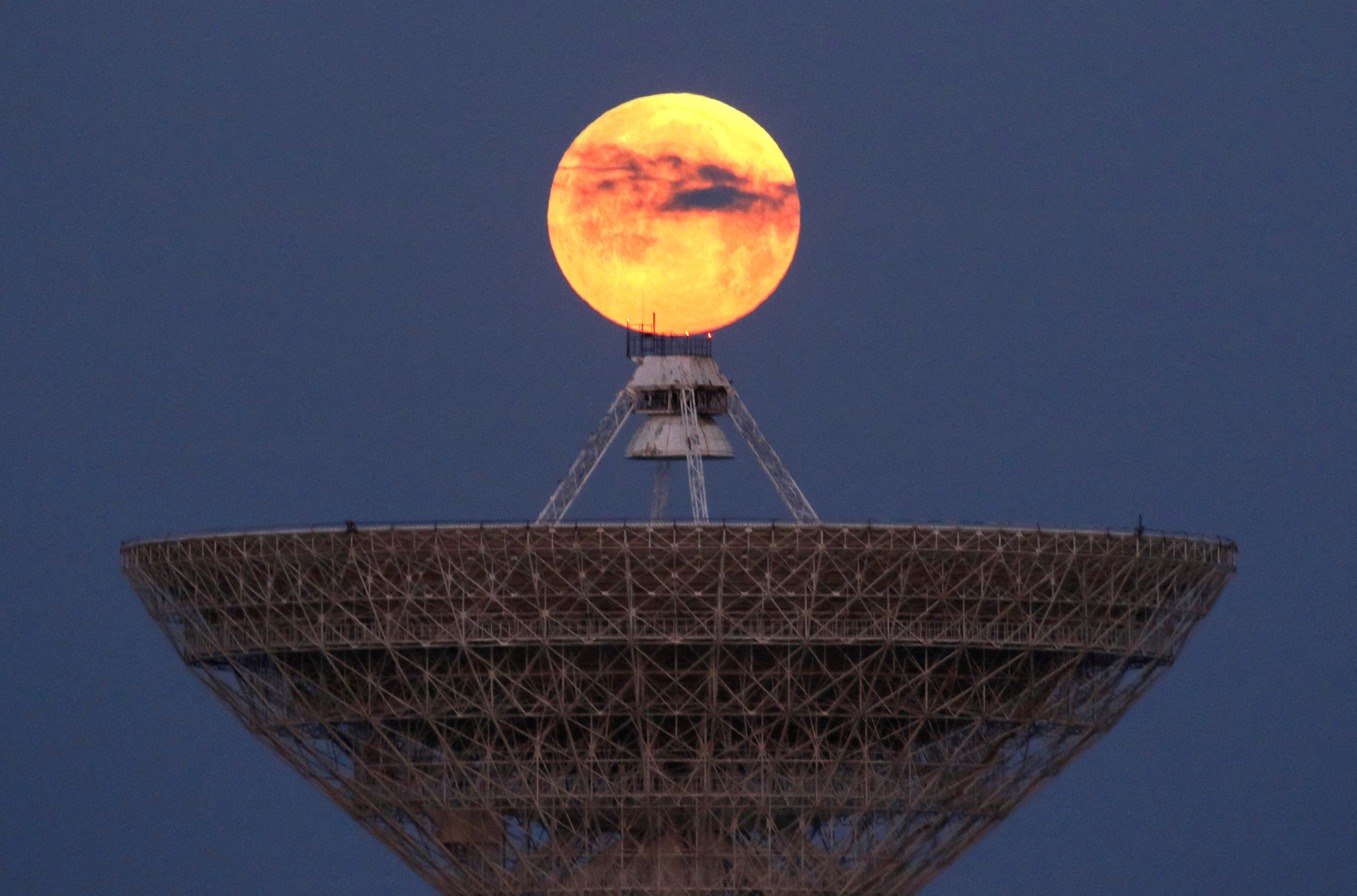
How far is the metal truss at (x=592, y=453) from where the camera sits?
88.5m

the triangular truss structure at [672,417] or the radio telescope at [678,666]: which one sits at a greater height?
the triangular truss structure at [672,417]

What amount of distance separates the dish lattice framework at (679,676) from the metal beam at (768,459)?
5.23 metres

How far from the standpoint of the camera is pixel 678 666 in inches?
3305

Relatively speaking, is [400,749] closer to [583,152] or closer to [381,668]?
[381,668]

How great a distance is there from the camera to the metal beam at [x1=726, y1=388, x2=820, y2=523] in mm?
88062

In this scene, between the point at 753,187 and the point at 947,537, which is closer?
the point at 947,537

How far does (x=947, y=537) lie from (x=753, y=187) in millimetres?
11138

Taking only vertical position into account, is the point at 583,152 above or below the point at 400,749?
above

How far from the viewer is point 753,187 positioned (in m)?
87.8

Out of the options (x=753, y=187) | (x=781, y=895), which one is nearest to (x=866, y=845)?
(x=781, y=895)

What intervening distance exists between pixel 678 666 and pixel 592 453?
288 inches

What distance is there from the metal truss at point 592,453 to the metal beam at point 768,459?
242 cm

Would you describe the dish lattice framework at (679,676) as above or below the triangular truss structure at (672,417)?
below

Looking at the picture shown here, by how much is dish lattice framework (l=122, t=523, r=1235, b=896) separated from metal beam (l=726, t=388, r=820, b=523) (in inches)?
206
